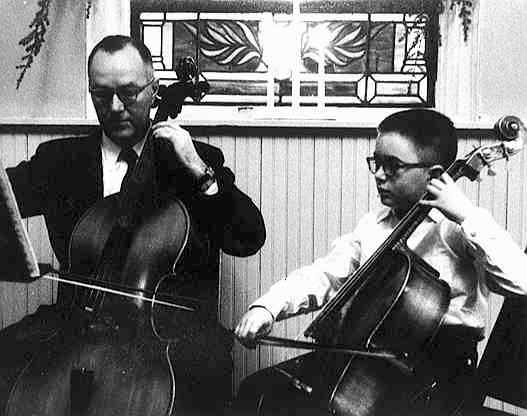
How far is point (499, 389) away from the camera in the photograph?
4.07ft

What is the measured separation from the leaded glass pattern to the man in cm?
26

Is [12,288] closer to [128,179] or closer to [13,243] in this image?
[128,179]

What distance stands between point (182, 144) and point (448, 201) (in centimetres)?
53

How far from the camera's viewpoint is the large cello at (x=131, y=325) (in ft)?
3.70

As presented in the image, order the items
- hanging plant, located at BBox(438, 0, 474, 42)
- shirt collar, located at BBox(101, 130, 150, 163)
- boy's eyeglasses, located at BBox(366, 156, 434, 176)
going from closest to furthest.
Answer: boy's eyeglasses, located at BBox(366, 156, 434, 176) < shirt collar, located at BBox(101, 130, 150, 163) < hanging plant, located at BBox(438, 0, 474, 42)

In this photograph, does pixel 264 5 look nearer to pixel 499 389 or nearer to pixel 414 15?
pixel 414 15

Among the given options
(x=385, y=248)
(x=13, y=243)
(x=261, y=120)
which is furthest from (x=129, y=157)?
(x=385, y=248)

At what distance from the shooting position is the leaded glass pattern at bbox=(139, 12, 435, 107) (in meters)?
1.68

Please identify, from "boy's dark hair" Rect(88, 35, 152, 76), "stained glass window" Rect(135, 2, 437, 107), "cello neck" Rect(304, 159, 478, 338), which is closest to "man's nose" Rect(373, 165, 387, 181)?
"cello neck" Rect(304, 159, 478, 338)

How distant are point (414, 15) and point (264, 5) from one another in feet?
1.19

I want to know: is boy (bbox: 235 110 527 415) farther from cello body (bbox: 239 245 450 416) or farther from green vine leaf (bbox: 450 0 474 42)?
green vine leaf (bbox: 450 0 474 42)

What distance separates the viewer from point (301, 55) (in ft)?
5.55

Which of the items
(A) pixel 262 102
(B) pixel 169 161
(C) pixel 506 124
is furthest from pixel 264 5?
(C) pixel 506 124

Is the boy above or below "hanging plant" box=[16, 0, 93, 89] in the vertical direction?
below
